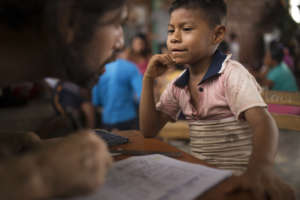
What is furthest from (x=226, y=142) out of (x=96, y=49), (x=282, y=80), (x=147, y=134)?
(x=282, y=80)

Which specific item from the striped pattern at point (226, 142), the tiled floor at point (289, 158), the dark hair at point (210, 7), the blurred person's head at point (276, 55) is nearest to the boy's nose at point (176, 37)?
the dark hair at point (210, 7)

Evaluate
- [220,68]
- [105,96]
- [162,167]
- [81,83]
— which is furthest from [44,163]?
[105,96]

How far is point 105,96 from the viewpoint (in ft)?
8.86

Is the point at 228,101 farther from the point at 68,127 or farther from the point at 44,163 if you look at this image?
the point at 68,127

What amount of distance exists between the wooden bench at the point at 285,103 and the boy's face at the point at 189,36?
0.51m

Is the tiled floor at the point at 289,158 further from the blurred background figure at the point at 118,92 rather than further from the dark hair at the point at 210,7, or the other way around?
the dark hair at the point at 210,7

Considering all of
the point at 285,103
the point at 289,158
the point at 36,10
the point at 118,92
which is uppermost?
the point at 36,10

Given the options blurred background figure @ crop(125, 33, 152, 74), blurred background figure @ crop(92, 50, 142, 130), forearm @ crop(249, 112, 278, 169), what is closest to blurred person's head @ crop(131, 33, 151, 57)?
blurred background figure @ crop(125, 33, 152, 74)

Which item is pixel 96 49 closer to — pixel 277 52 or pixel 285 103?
pixel 285 103

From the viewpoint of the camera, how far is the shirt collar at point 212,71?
974 millimetres

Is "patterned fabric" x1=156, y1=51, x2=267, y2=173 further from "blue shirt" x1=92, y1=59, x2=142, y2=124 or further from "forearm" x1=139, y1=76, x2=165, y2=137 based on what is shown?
"blue shirt" x1=92, y1=59, x2=142, y2=124

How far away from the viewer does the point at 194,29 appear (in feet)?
3.12

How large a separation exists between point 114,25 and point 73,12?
0.12 metres

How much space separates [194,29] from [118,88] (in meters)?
1.78
